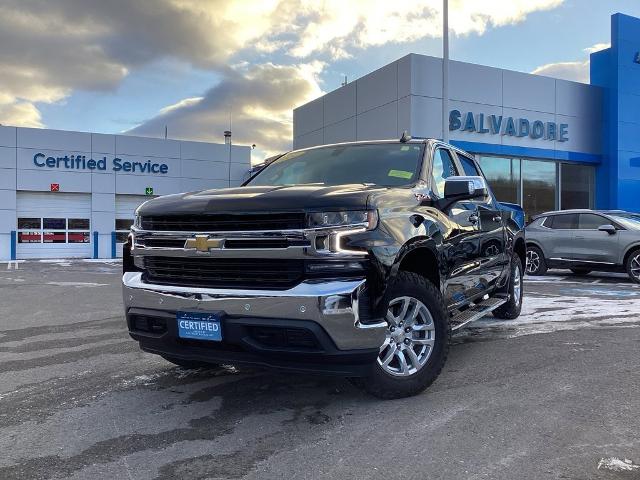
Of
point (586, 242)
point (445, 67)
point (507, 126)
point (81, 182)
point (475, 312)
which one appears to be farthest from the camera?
point (81, 182)

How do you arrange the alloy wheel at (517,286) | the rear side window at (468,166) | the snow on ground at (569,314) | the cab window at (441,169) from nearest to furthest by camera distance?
the cab window at (441,169), the rear side window at (468,166), the snow on ground at (569,314), the alloy wheel at (517,286)

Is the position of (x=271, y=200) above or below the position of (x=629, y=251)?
above

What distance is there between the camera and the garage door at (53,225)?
25.8m

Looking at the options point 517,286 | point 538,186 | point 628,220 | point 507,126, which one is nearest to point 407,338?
point 517,286

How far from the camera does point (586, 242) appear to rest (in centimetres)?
1264

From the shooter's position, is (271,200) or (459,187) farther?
(459,187)

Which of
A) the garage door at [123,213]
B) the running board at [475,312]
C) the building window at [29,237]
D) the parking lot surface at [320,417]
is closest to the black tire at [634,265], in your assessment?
the parking lot surface at [320,417]

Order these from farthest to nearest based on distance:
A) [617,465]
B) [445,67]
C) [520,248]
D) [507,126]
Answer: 1. [507,126]
2. [445,67]
3. [520,248]
4. [617,465]

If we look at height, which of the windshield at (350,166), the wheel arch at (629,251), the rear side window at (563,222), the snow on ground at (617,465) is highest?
the windshield at (350,166)

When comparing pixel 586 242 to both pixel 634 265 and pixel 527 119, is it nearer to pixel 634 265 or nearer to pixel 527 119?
pixel 634 265

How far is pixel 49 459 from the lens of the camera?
323 centimetres

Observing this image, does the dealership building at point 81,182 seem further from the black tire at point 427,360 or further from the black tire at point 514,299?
the black tire at point 427,360

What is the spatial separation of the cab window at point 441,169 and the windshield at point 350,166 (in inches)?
7.8

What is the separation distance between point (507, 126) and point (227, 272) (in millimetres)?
18781
